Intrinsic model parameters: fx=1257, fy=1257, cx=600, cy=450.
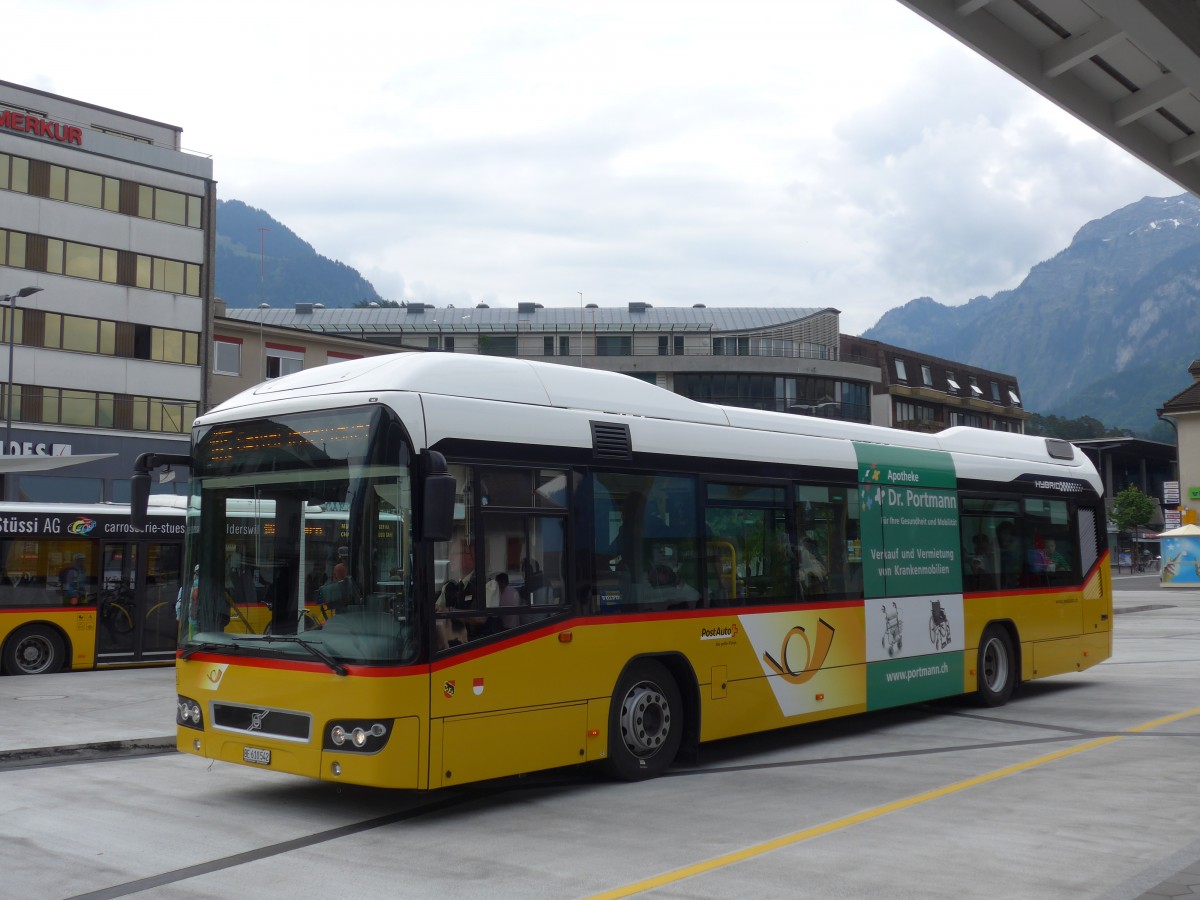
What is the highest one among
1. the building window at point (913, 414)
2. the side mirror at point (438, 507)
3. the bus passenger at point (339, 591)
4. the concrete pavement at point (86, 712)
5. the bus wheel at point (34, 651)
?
the building window at point (913, 414)

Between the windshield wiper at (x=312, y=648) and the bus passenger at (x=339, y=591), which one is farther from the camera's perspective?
the bus passenger at (x=339, y=591)

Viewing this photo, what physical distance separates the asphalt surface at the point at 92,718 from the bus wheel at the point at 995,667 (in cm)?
720

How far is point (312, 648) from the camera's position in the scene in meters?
8.24

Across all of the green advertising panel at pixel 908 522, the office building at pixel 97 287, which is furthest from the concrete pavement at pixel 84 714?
the office building at pixel 97 287

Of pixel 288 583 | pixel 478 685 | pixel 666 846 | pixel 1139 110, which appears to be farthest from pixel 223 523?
pixel 1139 110

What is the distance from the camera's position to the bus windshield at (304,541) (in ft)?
26.6

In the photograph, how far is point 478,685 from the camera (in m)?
8.48

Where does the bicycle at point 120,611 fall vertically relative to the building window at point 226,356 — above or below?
below

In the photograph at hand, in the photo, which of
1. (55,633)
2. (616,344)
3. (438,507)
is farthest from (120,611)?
(616,344)

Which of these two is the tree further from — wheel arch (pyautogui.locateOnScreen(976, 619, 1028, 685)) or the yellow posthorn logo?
the yellow posthorn logo

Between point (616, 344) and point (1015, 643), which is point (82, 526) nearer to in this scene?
point (1015, 643)

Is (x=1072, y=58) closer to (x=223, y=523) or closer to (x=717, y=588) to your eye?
(x=717, y=588)

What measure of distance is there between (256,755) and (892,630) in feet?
22.1

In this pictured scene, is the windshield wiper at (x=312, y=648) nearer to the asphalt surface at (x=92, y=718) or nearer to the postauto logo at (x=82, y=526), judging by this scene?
the asphalt surface at (x=92, y=718)
